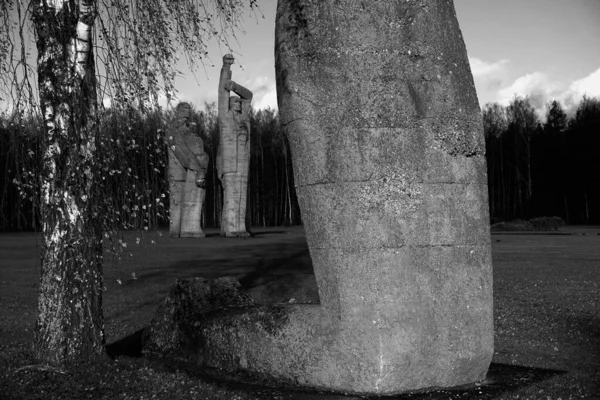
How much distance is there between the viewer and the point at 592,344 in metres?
9.13

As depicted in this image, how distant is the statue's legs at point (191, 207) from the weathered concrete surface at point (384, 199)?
88.8 ft

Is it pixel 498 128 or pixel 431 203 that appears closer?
pixel 431 203

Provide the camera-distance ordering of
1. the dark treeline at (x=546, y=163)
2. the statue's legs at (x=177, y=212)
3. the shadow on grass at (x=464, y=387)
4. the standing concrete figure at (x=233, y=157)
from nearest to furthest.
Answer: the shadow on grass at (x=464, y=387)
the standing concrete figure at (x=233, y=157)
the statue's legs at (x=177, y=212)
the dark treeline at (x=546, y=163)

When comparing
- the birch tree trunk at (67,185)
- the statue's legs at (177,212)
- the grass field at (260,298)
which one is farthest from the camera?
the statue's legs at (177,212)

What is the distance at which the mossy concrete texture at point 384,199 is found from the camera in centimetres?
571

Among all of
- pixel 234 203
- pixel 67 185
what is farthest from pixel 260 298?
pixel 234 203

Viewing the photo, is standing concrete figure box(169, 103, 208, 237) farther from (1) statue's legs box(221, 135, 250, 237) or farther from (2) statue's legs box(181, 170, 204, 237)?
(1) statue's legs box(221, 135, 250, 237)

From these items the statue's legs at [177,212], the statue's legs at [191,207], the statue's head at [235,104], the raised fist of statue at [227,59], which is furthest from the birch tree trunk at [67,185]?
the statue's legs at [177,212]

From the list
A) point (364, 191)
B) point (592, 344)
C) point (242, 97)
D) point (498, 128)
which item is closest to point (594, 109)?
point (498, 128)

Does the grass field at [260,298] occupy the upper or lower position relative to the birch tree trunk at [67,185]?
lower

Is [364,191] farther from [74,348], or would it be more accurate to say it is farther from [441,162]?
[74,348]

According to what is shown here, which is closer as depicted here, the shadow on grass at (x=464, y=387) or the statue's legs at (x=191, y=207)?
the shadow on grass at (x=464, y=387)

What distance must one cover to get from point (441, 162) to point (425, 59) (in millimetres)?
906

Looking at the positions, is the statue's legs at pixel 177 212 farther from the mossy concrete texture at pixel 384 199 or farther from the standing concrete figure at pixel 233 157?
the mossy concrete texture at pixel 384 199
